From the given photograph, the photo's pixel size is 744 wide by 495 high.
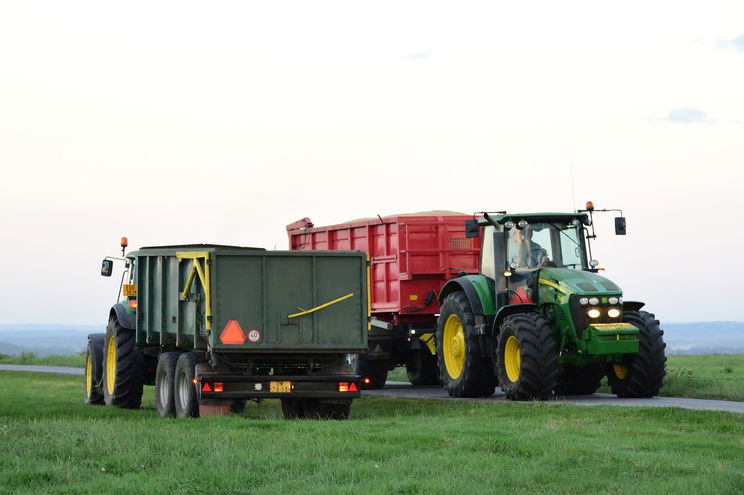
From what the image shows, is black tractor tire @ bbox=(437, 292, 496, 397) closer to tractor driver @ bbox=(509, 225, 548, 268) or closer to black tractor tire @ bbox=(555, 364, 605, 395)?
tractor driver @ bbox=(509, 225, 548, 268)

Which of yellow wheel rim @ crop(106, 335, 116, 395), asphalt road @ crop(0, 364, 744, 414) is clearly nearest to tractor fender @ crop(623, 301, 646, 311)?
asphalt road @ crop(0, 364, 744, 414)

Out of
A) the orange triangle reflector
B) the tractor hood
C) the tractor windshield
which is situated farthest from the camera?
the tractor windshield

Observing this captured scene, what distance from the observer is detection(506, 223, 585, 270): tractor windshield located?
21734 mm

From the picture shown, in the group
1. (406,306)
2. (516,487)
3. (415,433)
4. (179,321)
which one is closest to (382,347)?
(406,306)

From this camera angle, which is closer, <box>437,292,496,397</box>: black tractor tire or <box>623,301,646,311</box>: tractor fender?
<box>623,301,646,311</box>: tractor fender

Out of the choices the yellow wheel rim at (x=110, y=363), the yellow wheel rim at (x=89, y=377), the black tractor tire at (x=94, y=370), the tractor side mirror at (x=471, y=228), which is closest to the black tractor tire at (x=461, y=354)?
the tractor side mirror at (x=471, y=228)

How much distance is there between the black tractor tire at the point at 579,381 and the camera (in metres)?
22.6

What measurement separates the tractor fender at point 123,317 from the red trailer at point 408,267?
5.15m

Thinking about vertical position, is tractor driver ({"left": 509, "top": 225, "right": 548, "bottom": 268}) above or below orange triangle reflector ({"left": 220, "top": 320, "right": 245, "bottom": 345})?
above

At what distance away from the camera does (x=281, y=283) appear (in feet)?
59.9

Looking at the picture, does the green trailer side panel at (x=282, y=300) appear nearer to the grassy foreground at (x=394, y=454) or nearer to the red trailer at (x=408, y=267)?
the grassy foreground at (x=394, y=454)

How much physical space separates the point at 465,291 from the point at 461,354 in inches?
45.8

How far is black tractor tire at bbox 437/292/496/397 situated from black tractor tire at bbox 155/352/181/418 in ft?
16.6

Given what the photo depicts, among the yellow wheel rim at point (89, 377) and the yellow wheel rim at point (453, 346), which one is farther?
the yellow wheel rim at point (89, 377)
